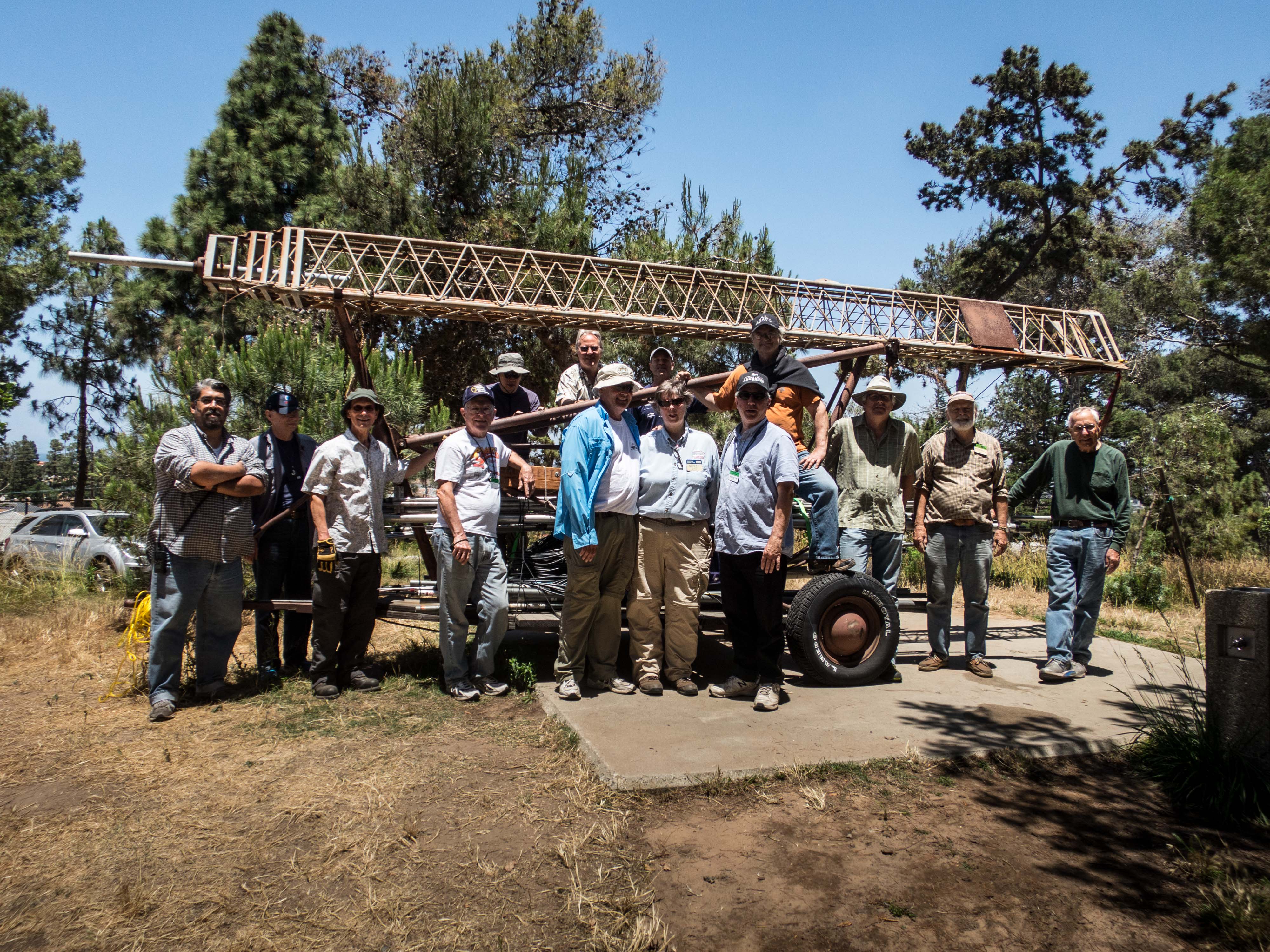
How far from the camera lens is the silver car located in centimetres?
848

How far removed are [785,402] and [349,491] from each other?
114 inches

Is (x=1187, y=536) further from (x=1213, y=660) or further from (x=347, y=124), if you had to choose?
(x=347, y=124)

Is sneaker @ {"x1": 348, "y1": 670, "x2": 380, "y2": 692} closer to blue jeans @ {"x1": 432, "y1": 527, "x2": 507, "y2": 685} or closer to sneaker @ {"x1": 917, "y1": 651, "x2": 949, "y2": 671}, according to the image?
blue jeans @ {"x1": 432, "y1": 527, "x2": 507, "y2": 685}

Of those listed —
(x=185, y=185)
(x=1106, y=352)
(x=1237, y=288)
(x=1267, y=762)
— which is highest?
(x=185, y=185)

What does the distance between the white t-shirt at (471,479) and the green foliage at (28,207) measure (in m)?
20.0

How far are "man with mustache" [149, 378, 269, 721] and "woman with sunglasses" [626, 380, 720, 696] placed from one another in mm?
2485

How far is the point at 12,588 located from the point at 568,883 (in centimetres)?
991

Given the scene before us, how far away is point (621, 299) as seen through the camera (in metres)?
14.8

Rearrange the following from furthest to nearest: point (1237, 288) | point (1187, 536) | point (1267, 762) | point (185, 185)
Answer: point (185, 185)
point (1237, 288)
point (1187, 536)
point (1267, 762)

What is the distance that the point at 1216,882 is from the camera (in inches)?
106

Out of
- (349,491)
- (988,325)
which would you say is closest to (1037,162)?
(988,325)

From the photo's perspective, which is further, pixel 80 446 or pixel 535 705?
pixel 80 446

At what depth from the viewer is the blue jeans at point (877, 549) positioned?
17.9ft

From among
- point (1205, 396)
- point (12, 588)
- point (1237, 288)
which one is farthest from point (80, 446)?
point (1205, 396)
